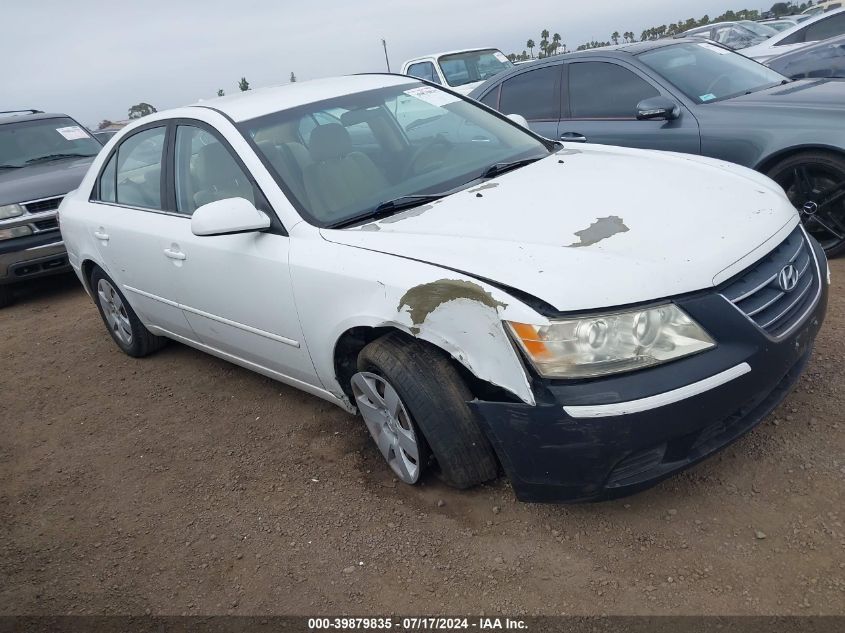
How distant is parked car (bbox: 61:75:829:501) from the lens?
2.14 metres

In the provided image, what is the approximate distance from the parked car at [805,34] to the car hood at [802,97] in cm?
438

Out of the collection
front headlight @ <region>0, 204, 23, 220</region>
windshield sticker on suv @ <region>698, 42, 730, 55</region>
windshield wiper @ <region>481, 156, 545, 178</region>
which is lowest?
front headlight @ <region>0, 204, 23, 220</region>

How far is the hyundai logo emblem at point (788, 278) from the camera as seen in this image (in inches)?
95.2

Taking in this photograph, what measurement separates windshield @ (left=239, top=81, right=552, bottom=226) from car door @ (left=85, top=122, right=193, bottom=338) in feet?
2.51

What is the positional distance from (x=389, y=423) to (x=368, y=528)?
41 cm

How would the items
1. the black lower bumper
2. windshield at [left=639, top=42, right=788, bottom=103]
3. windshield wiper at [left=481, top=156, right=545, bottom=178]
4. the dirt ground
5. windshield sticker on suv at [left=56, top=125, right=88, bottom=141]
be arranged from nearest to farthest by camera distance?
the black lower bumper → the dirt ground → windshield wiper at [left=481, top=156, right=545, bottom=178] → windshield at [left=639, top=42, right=788, bottom=103] → windshield sticker on suv at [left=56, top=125, right=88, bottom=141]

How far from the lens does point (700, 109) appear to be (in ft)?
15.8

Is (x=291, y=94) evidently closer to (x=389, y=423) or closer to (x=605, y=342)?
(x=389, y=423)

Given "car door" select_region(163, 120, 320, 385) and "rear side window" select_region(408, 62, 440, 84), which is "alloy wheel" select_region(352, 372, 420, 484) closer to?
"car door" select_region(163, 120, 320, 385)

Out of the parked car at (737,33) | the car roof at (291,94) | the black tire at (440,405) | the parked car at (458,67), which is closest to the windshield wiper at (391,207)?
the black tire at (440,405)

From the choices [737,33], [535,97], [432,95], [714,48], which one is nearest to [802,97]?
[714,48]

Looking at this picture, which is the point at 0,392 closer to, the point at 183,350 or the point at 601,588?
the point at 183,350

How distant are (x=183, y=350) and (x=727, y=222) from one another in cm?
375

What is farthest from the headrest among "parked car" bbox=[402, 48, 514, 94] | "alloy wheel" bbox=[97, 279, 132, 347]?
"parked car" bbox=[402, 48, 514, 94]
